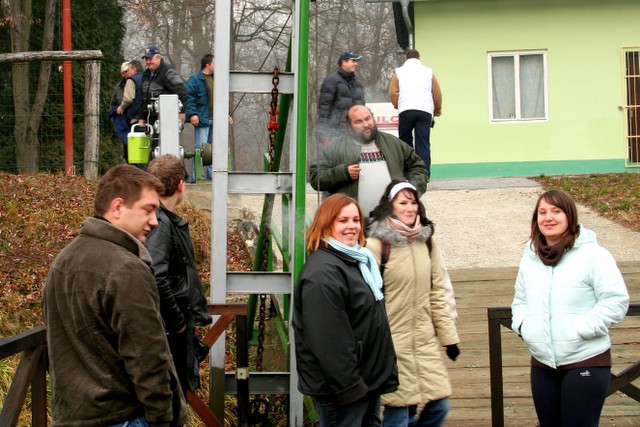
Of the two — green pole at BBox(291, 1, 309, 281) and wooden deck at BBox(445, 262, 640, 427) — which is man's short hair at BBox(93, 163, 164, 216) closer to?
green pole at BBox(291, 1, 309, 281)

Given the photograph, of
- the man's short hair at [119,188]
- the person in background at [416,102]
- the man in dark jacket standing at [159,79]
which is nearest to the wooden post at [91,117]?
the man in dark jacket standing at [159,79]

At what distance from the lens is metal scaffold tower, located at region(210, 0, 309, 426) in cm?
588

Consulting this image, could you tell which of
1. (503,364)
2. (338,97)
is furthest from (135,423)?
(503,364)

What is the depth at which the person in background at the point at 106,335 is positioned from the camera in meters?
3.40

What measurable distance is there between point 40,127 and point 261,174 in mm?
12285

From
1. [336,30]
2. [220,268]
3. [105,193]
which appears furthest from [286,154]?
[105,193]

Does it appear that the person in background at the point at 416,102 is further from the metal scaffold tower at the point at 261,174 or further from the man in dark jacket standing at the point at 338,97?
the metal scaffold tower at the point at 261,174

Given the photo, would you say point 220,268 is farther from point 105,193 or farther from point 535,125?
point 535,125

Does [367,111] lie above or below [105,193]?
above

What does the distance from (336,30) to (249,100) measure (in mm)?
→ 1507

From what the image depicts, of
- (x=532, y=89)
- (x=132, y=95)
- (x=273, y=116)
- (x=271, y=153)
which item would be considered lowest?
(x=271, y=153)

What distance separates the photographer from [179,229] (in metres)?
4.61

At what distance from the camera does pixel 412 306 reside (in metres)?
4.87

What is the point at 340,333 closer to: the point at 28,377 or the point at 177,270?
the point at 177,270
